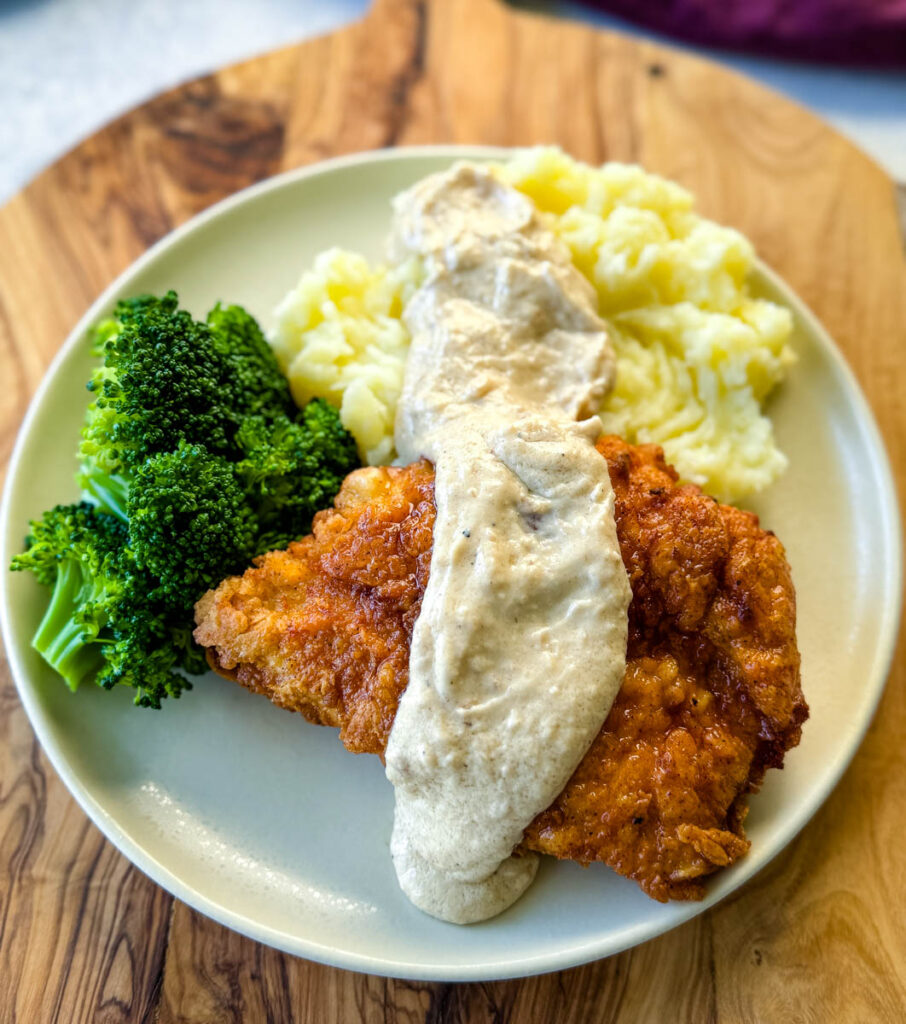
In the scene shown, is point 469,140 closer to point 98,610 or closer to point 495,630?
point 495,630

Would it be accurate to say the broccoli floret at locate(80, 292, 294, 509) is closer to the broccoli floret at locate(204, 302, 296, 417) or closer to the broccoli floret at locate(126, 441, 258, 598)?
the broccoli floret at locate(204, 302, 296, 417)

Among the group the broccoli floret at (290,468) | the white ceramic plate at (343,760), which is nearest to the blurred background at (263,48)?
the white ceramic plate at (343,760)

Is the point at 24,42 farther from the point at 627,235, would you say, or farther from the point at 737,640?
the point at 737,640

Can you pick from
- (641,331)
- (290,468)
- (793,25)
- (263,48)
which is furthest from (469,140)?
(793,25)

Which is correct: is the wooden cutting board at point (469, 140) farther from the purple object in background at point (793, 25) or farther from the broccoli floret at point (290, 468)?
the broccoli floret at point (290, 468)

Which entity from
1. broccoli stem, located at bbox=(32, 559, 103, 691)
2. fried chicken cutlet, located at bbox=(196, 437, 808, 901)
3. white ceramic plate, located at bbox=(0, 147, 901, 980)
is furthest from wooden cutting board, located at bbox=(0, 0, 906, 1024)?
fried chicken cutlet, located at bbox=(196, 437, 808, 901)

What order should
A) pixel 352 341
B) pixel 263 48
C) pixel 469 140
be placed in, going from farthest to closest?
1. pixel 263 48
2. pixel 469 140
3. pixel 352 341
